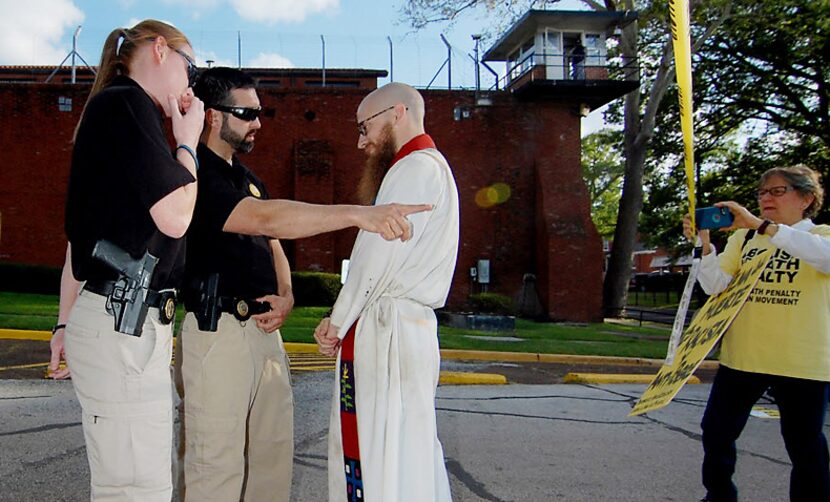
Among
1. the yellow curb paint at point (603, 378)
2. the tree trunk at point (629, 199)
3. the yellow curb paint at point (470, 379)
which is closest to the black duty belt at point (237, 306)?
the yellow curb paint at point (470, 379)

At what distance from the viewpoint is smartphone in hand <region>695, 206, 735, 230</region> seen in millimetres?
3820

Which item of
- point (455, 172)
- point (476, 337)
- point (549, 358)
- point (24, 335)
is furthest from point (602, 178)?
point (24, 335)

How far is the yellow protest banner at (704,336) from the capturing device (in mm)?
3692

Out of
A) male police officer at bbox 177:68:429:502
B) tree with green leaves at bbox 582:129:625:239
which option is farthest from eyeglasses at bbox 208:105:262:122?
tree with green leaves at bbox 582:129:625:239

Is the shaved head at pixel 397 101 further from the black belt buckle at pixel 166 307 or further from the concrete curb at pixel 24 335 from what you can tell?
Answer: the concrete curb at pixel 24 335

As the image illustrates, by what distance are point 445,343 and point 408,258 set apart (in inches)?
372

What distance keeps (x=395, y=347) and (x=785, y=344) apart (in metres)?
2.36

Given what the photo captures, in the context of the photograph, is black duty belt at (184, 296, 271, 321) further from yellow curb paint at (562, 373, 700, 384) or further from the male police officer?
yellow curb paint at (562, 373, 700, 384)

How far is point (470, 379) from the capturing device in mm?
8438

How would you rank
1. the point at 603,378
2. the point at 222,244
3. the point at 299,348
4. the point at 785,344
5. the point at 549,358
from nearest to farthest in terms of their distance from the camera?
the point at 222,244
the point at 785,344
the point at 603,378
the point at 299,348
the point at 549,358

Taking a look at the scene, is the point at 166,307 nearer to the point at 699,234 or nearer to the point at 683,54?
the point at 683,54

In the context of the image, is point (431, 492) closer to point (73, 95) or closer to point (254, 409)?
point (254, 409)

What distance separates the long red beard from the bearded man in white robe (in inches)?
6.3

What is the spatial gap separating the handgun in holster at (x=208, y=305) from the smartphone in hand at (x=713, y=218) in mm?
2707
